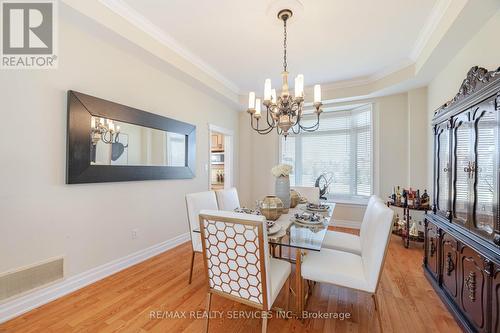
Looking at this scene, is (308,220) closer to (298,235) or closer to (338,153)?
(298,235)

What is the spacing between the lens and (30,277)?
1.85 meters

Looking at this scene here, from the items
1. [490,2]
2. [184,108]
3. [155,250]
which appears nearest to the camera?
[490,2]

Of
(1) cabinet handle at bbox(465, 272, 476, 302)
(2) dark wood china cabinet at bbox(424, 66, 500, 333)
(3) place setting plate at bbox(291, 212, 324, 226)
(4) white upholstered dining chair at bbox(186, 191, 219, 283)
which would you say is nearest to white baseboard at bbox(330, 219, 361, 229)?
(2) dark wood china cabinet at bbox(424, 66, 500, 333)

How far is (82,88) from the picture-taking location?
2.19m

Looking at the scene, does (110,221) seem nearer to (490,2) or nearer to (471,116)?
(471,116)

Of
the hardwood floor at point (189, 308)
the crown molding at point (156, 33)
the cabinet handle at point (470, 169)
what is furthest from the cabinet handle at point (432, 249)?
the crown molding at point (156, 33)

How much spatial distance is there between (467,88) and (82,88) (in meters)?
3.43

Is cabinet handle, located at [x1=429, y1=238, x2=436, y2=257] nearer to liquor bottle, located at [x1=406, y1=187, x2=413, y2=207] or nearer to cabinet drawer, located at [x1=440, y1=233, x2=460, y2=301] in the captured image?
cabinet drawer, located at [x1=440, y1=233, x2=460, y2=301]

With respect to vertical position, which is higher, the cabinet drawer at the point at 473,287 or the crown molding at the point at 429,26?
the crown molding at the point at 429,26

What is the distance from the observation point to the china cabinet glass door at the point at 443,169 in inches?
80.2

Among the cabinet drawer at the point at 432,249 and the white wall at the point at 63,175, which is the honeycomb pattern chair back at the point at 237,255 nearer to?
the white wall at the point at 63,175

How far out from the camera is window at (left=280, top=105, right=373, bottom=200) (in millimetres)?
4453

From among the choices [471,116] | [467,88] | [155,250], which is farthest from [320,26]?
[155,250]

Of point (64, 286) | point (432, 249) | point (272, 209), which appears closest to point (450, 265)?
point (432, 249)
